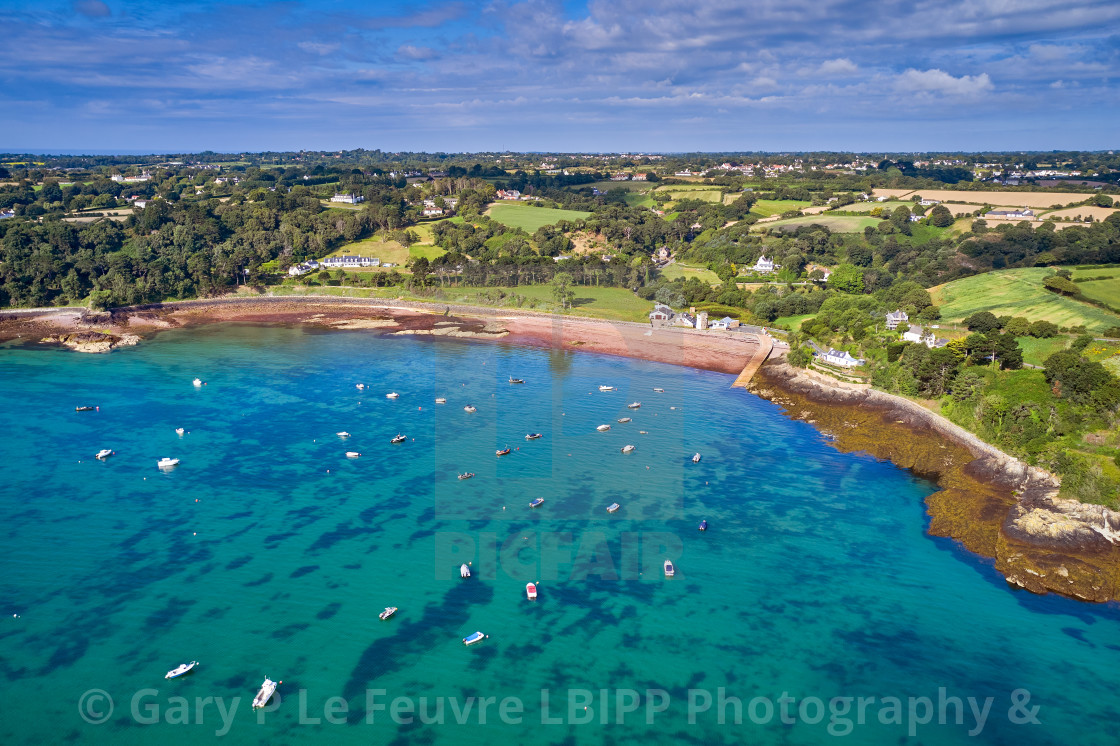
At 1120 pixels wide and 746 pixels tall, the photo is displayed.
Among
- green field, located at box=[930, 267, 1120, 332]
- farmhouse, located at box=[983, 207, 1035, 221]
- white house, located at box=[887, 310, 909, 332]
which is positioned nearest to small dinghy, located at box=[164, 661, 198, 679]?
white house, located at box=[887, 310, 909, 332]

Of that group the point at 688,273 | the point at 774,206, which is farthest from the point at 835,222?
the point at 688,273

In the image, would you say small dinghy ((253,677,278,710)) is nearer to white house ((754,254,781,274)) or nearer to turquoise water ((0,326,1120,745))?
turquoise water ((0,326,1120,745))

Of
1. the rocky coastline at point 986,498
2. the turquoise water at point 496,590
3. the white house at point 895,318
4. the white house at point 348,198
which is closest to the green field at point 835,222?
the white house at point 895,318

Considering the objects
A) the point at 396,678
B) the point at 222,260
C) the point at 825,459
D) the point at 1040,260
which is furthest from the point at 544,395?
the point at 1040,260

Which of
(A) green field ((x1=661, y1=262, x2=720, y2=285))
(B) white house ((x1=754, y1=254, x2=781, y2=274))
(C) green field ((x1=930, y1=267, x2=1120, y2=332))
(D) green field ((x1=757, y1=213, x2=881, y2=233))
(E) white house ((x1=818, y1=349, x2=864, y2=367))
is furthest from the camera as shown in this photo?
(D) green field ((x1=757, y1=213, x2=881, y2=233))

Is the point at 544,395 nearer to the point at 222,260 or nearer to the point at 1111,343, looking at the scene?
the point at 1111,343

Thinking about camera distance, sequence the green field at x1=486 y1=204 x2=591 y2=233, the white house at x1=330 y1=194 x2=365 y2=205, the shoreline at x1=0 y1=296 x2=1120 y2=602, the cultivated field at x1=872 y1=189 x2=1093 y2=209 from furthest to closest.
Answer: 1. the white house at x1=330 y1=194 x2=365 y2=205
2. the green field at x1=486 y1=204 x2=591 y2=233
3. the cultivated field at x1=872 y1=189 x2=1093 y2=209
4. the shoreline at x1=0 y1=296 x2=1120 y2=602

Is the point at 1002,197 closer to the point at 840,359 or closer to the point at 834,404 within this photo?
the point at 840,359
